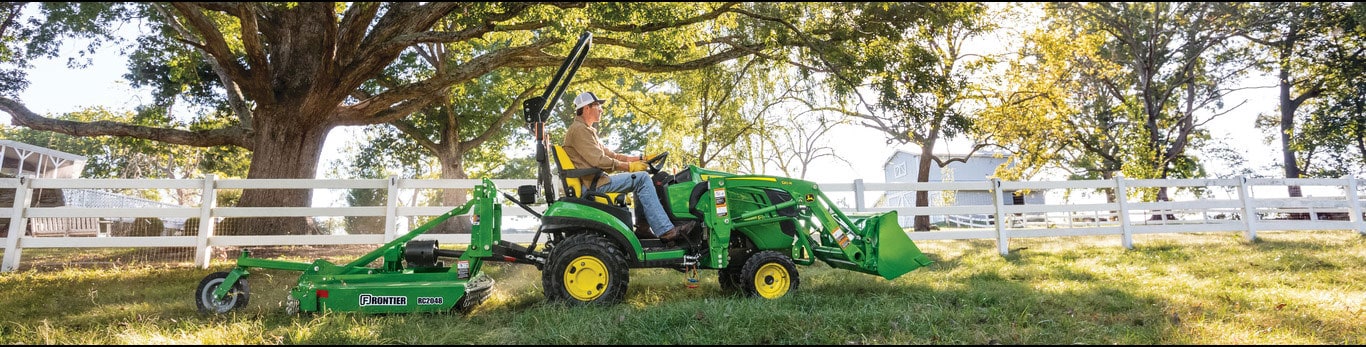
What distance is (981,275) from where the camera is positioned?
6352 millimetres

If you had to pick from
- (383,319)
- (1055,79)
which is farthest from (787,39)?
(1055,79)

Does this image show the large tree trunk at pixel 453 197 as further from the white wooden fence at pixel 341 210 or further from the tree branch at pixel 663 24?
the tree branch at pixel 663 24

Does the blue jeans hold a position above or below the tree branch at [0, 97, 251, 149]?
below

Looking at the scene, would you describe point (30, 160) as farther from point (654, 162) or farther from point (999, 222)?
point (999, 222)

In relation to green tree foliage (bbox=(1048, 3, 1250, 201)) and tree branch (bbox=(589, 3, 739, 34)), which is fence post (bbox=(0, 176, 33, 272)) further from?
green tree foliage (bbox=(1048, 3, 1250, 201))

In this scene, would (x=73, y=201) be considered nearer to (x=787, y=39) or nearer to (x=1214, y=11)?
(x=787, y=39)

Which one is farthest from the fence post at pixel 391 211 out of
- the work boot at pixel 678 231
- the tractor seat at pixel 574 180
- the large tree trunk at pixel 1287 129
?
the large tree trunk at pixel 1287 129

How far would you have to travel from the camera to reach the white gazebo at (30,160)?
11.9m

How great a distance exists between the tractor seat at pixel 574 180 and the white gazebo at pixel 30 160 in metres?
12.0

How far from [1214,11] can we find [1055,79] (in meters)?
8.70

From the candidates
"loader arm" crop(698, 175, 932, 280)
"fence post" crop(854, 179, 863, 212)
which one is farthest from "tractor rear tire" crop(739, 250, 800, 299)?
"fence post" crop(854, 179, 863, 212)

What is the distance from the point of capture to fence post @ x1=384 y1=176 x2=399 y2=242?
7480 mm

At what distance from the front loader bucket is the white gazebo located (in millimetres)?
14017

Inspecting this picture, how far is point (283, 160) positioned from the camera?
9.21m
